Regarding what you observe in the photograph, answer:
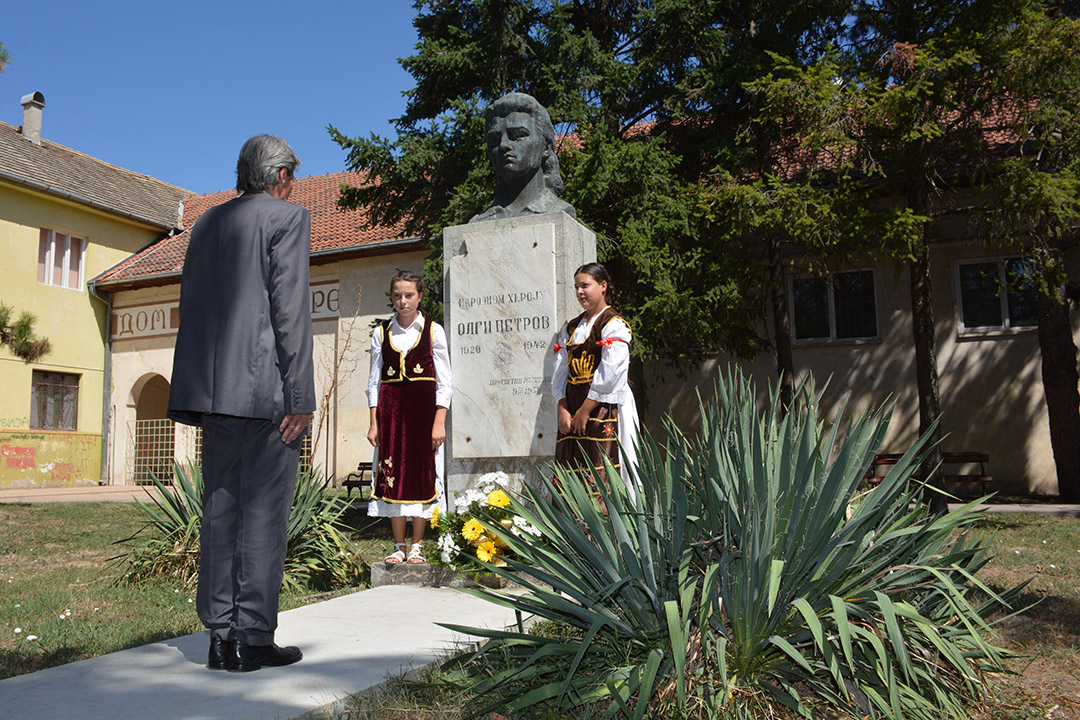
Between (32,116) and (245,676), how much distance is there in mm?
27093

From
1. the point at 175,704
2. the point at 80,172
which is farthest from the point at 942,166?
the point at 80,172

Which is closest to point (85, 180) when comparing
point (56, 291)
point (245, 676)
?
point (56, 291)

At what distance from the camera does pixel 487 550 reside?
16.0 feet

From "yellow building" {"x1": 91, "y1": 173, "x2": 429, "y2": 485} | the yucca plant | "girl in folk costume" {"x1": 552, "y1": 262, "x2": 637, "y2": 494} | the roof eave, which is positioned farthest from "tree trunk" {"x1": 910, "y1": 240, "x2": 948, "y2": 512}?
the roof eave

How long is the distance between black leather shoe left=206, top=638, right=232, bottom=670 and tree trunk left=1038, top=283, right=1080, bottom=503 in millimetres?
14526

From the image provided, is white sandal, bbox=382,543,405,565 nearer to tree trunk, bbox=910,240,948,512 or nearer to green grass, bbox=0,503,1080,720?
green grass, bbox=0,503,1080,720

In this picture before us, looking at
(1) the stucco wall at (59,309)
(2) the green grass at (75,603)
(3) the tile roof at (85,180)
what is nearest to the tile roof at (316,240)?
(1) the stucco wall at (59,309)

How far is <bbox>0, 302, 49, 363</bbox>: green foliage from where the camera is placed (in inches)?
827

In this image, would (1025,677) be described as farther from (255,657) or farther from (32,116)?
(32,116)

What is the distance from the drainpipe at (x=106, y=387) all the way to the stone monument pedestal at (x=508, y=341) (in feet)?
67.4

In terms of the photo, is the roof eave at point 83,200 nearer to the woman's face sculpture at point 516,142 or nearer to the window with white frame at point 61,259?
the window with white frame at point 61,259

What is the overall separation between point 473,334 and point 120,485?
20.5 metres

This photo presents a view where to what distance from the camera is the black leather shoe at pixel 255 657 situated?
10.2ft

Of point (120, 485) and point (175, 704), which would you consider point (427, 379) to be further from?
point (120, 485)
